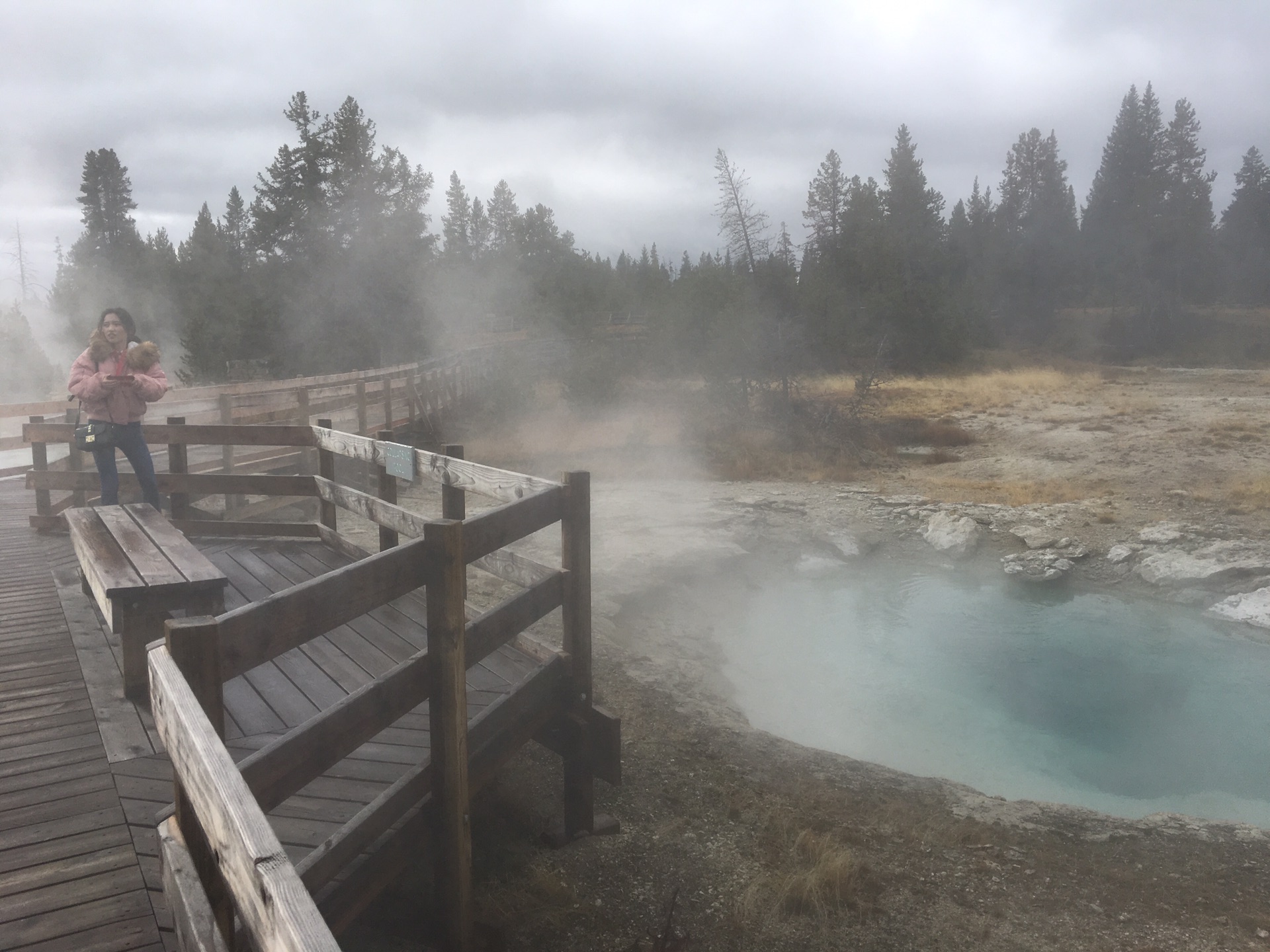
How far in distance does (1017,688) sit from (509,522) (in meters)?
7.09

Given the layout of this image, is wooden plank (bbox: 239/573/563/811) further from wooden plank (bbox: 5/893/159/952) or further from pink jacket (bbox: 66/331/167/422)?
pink jacket (bbox: 66/331/167/422)

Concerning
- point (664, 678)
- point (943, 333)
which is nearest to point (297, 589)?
point (664, 678)

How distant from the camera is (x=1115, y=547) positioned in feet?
37.3

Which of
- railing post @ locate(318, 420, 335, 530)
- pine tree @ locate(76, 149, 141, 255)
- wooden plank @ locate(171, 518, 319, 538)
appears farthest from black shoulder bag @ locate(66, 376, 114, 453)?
pine tree @ locate(76, 149, 141, 255)

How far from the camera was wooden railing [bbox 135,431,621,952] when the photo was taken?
4.99ft

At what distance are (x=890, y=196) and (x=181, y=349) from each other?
3263 centimetres

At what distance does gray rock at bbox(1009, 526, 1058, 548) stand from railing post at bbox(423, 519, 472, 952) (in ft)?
34.3

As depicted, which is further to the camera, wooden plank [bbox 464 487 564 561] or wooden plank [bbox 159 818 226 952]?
wooden plank [bbox 464 487 564 561]

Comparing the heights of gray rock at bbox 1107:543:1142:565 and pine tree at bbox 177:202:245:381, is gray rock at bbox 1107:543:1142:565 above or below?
below

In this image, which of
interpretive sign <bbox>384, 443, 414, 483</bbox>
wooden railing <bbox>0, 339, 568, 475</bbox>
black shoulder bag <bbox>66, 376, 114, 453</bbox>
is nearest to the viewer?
interpretive sign <bbox>384, 443, 414, 483</bbox>

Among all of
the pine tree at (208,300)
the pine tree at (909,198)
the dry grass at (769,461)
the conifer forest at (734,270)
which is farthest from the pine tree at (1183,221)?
the pine tree at (208,300)

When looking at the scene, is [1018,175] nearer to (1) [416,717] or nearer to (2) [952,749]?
(2) [952,749]

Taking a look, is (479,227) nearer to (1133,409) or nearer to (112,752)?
(1133,409)

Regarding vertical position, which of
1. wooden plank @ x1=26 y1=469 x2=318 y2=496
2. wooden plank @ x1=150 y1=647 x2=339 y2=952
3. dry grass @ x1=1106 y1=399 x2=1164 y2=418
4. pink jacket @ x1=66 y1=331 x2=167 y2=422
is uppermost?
pink jacket @ x1=66 y1=331 x2=167 y2=422
